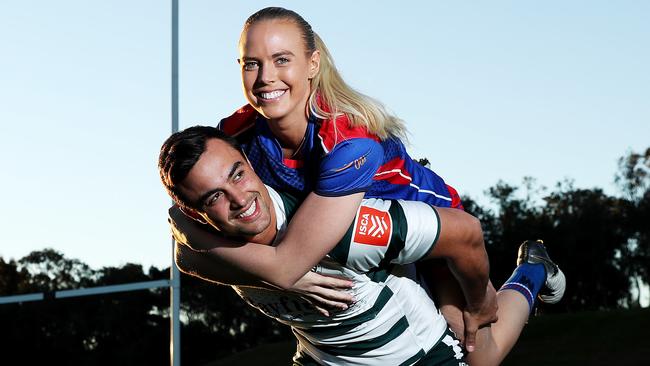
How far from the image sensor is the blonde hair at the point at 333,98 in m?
2.98

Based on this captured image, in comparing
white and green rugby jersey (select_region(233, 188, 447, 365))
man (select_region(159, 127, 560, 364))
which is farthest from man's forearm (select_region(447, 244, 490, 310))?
white and green rugby jersey (select_region(233, 188, 447, 365))

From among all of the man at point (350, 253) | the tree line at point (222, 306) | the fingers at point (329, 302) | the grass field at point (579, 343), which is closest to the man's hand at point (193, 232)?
the man at point (350, 253)

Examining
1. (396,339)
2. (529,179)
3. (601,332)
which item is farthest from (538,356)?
(396,339)

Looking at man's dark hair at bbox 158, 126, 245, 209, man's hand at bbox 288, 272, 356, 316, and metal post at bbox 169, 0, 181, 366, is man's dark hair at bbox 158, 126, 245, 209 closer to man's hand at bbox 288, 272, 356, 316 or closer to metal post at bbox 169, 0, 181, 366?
man's hand at bbox 288, 272, 356, 316

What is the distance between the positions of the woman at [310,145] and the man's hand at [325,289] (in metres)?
0.08

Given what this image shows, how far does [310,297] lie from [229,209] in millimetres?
381

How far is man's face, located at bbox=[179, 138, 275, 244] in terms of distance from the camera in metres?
2.67

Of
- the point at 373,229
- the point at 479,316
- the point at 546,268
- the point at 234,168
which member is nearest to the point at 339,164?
the point at 373,229

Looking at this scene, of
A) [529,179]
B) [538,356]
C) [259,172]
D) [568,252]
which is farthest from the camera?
[529,179]

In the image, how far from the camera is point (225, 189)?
8.73ft

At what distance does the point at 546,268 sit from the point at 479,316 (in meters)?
0.68

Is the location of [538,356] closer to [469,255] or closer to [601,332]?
[601,332]

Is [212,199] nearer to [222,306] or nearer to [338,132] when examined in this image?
[338,132]

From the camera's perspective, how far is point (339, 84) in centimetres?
310
